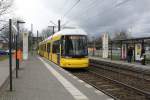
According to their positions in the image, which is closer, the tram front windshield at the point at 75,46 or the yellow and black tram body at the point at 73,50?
the yellow and black tram body at the point at 73,50

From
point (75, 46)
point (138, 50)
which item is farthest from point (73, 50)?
point (138, 50)

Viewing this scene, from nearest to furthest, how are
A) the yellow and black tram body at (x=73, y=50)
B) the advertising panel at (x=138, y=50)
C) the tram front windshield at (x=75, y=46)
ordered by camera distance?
1. the yellow and black tram body at (x=73, y=50)
2. the tram front windshield at (x=75, y=46)
3. the advertising panel at (x=138, y=50)

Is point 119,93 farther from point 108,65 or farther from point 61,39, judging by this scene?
point 108,65

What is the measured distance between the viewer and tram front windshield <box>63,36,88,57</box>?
26078mm

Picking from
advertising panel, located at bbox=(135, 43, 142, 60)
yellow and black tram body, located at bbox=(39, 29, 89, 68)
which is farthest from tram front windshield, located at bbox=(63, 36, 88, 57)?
advertising panel, located at bbox=(135, 43, 142, 60)

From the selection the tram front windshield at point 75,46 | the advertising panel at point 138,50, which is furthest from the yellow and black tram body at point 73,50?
the advertising panel at point 138,50

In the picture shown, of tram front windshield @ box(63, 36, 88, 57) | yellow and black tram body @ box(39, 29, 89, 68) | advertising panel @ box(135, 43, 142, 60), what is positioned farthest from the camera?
advertising panel @ box(135, 43, 142, 60)

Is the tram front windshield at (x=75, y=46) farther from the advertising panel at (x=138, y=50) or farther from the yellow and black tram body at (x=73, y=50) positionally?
the advertising panel at (x=138, y=50)

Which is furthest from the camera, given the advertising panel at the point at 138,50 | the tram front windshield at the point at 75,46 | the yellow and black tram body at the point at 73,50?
the advertising panel at the point at 138,50

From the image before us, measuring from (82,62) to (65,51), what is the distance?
155 cm

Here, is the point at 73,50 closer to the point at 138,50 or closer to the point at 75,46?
the point at 75,46

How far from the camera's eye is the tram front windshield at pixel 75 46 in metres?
26.1

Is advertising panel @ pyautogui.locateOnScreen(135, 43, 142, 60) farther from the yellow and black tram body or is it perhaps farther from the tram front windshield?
the tram front windshield

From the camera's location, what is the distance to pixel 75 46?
26.3 meters
